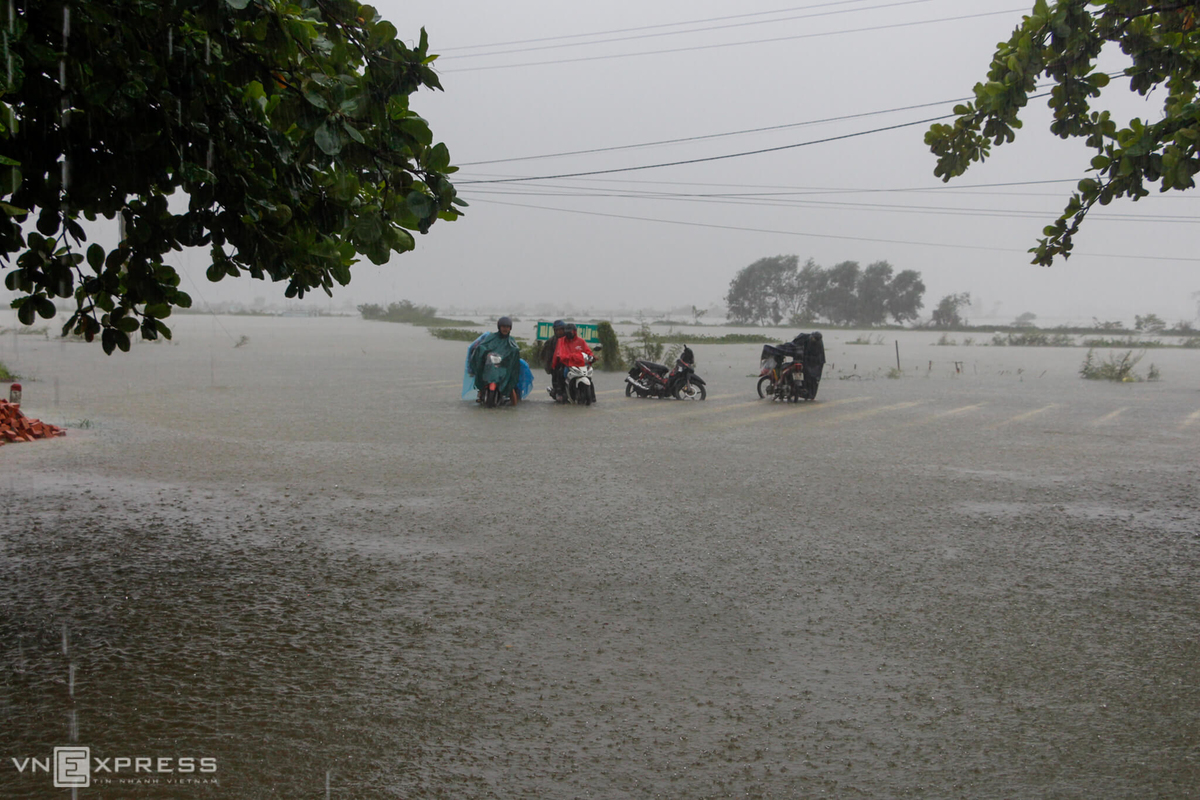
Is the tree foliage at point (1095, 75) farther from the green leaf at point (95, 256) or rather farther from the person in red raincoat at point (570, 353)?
the person in red raincoat at point (570, 353)

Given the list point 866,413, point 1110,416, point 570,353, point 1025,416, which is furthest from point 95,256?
point 1110,416

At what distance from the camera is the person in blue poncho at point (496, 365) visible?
672 inches

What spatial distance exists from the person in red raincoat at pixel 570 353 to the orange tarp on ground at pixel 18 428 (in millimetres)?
8237

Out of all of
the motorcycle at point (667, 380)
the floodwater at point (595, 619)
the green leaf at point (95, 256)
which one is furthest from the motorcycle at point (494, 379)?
the green leaf at point (95, 256)

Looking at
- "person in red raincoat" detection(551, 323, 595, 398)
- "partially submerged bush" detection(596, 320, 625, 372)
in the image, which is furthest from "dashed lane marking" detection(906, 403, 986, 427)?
"partially submerged bush" detection(596, 320, 625, 372)

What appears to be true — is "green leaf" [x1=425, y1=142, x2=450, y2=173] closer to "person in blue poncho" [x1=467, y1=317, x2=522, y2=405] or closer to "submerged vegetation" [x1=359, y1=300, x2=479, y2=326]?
"person in blue poncho" [x1=467, y1=317, x2=522, y2=405]

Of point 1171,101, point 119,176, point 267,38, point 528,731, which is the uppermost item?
point 1171,101

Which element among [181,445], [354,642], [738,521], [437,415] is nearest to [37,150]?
[354,642]

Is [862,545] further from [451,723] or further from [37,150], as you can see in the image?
[37,150]

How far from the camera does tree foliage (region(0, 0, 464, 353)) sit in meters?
4.75

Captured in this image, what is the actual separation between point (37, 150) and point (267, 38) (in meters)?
1.50

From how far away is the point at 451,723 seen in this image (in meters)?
3.95

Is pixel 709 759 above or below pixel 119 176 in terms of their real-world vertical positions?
below

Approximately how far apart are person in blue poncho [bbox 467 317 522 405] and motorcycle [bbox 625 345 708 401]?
3.32 m
